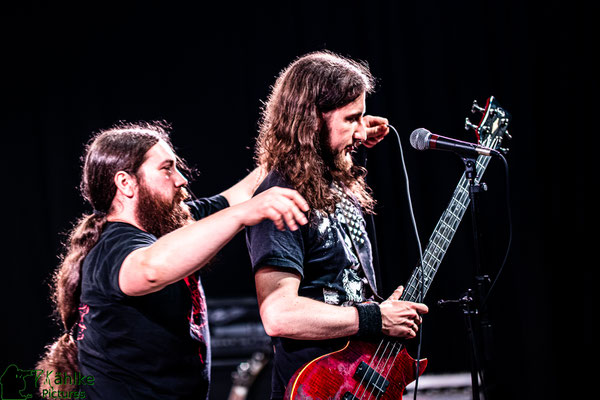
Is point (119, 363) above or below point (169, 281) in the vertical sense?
below

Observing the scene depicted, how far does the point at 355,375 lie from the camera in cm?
195

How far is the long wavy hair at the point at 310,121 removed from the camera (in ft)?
6.72

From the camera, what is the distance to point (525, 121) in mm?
3883

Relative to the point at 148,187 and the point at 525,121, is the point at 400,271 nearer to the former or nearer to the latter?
the point at 525,121

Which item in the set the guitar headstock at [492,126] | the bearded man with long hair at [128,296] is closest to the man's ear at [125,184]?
the bearded man with long hair at [128,296]

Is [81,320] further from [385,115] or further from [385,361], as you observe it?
[385,115]

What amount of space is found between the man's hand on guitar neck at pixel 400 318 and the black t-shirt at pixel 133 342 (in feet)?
2.83

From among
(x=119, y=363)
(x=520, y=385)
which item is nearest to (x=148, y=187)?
(x=119, y=363)

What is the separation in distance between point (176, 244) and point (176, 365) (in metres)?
0.92

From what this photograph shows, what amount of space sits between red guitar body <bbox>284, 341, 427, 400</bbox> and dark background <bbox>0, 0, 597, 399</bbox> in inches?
69.5

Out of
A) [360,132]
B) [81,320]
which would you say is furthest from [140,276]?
[360,132]

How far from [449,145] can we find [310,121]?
575mm

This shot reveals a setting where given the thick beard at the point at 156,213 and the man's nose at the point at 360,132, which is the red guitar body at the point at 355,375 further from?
the thick beard at the point at 156,213

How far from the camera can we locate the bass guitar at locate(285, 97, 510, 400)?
1850 mm
